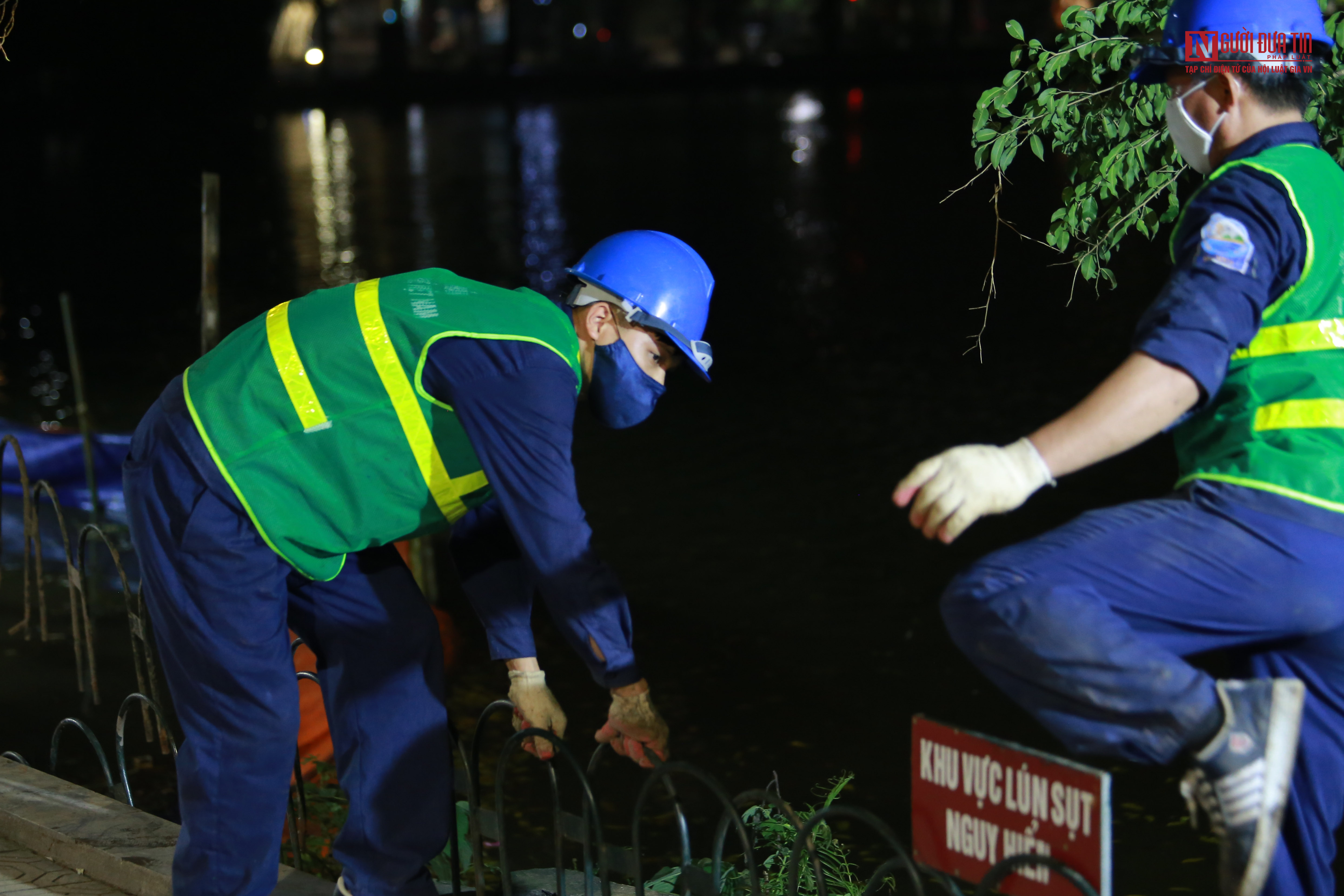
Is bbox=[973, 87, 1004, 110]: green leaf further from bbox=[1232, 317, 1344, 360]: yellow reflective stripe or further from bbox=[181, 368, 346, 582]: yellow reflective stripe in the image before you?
bbox=[181, 368, 346, 582]: yellow reflective stripe

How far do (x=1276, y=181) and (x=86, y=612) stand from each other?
3.34 meters

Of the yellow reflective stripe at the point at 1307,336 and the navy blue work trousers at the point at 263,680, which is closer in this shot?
the yellow reflective stripe at the point at 1307,336

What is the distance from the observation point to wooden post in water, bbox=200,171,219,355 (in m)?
4.78

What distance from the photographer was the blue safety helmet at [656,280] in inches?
109

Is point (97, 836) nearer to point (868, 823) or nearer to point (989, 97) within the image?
point (868, 823)

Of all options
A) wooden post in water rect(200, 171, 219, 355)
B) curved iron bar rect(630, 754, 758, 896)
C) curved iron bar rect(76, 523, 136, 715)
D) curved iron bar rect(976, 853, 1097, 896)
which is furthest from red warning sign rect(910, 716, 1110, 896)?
wooden post in water rect(200, 171, 219, 355)

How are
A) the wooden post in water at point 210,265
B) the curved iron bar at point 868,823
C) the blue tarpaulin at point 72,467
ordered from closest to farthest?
the curved iron bar at point 868,823 → the wooden post in water at point 210,265 → the blue tarpaulin at point 72,467

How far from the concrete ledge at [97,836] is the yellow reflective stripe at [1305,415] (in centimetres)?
220

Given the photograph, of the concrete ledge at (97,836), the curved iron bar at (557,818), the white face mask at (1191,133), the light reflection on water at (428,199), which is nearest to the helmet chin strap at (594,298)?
the curved iron bar at (557,818)

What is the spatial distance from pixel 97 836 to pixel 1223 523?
273cm

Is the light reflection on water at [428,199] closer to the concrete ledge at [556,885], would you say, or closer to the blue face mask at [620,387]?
the concrete ledge at [556,885]

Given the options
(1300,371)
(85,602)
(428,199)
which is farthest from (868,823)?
(428,199)

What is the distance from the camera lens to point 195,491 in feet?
9.08

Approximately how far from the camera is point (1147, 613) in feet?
6.91
